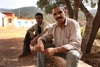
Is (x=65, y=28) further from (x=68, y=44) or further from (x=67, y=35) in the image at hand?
(x=68, y=44)

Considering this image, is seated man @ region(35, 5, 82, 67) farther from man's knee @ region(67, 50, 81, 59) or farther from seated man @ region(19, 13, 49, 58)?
seated man @ region(19, 13, 49, 58)

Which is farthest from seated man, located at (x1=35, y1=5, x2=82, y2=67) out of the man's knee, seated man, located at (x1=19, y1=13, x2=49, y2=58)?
seated man, located at (x1=19, y1=13, x2=49, y2=58)

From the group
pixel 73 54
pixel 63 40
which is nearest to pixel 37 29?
pixel 63 40

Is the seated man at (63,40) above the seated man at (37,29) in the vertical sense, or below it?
above

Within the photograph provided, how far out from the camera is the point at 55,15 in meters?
4.00

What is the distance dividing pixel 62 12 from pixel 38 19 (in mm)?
3276

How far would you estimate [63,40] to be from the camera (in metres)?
4.04

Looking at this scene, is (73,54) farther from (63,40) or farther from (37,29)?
(37,29)

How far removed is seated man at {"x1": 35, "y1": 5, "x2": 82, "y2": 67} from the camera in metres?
3.63

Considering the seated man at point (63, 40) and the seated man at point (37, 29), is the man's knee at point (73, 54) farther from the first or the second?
the seated man at point (37, 29)

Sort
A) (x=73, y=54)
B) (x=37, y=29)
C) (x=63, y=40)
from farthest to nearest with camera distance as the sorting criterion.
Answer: (x=37, y=29) < (x=63, y=40) < (x=73, y=54)

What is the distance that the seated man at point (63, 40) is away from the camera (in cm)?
363

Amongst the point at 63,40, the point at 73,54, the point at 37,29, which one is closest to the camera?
the point at 73,54

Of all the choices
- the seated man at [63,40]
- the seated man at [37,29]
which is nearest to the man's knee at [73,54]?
the seated man at [63,40]
